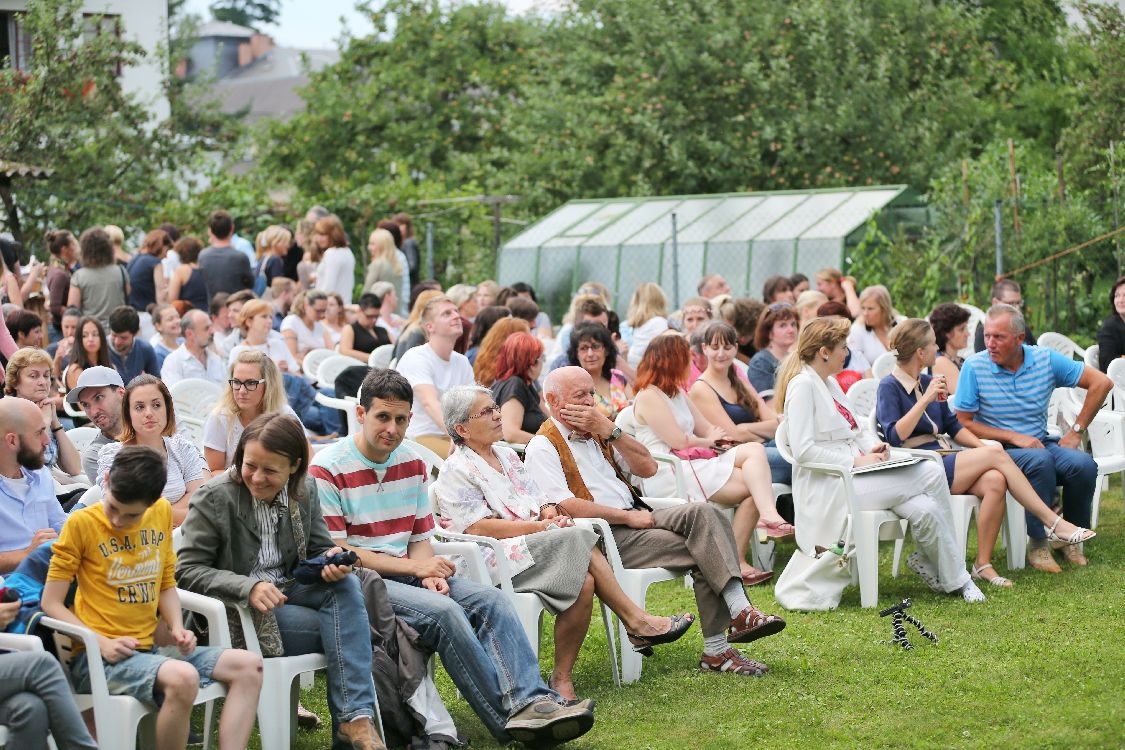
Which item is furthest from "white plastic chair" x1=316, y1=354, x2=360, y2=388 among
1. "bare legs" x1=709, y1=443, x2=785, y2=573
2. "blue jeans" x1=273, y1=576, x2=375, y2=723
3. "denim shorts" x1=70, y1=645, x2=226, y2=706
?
"denim shorts" x1=70, y1=645, x2=226, y2=706

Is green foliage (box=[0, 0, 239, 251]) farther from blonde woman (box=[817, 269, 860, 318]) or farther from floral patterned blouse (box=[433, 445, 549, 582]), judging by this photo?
floral patterned blouse (box=[433, 445, 549, 582])

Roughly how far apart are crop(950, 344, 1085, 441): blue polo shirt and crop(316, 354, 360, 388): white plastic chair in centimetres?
428

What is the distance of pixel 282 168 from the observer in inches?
1264

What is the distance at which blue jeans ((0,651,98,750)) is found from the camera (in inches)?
170

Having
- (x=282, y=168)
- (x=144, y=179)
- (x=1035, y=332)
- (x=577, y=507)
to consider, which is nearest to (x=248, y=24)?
(x=282, y=168)

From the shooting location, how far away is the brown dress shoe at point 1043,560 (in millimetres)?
8258

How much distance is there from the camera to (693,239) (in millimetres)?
17484

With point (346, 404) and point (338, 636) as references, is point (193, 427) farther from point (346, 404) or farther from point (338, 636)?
point (338, 636)

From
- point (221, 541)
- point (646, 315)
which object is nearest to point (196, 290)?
point (646, 315)

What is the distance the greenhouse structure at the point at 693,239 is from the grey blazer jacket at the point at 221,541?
1122cm

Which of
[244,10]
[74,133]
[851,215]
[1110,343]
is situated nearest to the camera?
[1110,343]

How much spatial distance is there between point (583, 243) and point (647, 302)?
6.92 m

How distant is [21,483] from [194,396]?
3.96m

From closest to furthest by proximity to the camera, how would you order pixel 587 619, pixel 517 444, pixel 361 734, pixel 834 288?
pixel 361 734
pixel 587 619
pixel 517 444
pixel 834 288
